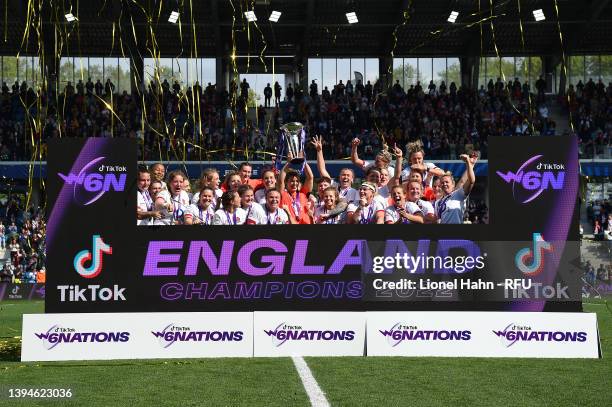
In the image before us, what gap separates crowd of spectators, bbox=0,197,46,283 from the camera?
29.7m

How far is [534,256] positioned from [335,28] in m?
29.3

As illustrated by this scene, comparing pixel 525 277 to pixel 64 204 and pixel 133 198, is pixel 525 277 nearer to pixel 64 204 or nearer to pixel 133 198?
pixel 133 198

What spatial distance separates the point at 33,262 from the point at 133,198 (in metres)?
19.8

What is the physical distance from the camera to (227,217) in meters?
12.0

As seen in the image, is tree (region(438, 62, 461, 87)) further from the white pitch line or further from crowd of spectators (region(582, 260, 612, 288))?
the white pitch line

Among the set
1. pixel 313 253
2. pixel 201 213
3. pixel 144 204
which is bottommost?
pixel 313 253

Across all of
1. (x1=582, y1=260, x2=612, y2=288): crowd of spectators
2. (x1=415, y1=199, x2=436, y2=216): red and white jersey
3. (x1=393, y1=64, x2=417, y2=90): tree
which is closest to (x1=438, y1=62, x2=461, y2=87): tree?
(x1=393, y1=64, x2=417, y2=90): tree

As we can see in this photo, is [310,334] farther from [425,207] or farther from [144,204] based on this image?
[144,204]

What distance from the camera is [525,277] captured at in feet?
37.9

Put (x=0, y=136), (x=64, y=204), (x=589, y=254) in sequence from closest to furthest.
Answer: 1. (x=64, y=204)
2. (x=589, y=254)
3. (x=0, y=136)

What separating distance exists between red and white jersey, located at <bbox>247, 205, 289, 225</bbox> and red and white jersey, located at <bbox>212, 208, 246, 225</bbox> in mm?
171

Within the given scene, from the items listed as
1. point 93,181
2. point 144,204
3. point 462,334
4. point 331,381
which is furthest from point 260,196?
point 331,381

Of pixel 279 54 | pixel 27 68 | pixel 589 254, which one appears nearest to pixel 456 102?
pixel 279 54

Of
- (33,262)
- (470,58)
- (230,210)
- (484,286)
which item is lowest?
(33,262)
